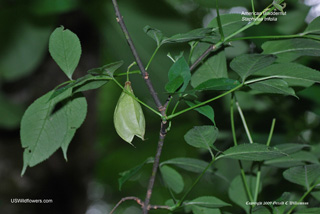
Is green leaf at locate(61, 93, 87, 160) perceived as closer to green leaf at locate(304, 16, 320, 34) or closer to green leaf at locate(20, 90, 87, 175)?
green leaf at locate(20, 90, 87, 175)

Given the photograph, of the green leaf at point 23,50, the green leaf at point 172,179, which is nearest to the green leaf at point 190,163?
the green leaf at point 172,179

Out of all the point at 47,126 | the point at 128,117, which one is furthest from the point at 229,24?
the point at 47,126

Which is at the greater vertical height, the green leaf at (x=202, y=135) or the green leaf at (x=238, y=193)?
the green leaf at (x=202, y=135)

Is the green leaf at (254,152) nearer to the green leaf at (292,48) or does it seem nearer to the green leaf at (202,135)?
the green leaf at (202,135)

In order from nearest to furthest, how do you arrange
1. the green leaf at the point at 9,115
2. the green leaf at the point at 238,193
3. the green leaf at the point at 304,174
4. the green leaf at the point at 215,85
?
the green leaf at the point at 215,85 → the green leaf at the point at 304,174 → the green leaf at the point at 238,193 → the green leaf at the point at 9,115

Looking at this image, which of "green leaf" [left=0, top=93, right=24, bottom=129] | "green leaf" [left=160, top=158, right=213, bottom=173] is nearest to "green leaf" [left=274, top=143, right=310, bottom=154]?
"green leaf" [left=160, top=158, right=213, bottom=173]

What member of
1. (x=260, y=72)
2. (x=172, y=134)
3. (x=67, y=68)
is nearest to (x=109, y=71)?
(x=67, y=68)

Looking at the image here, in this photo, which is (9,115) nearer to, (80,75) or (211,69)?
(80,75)
